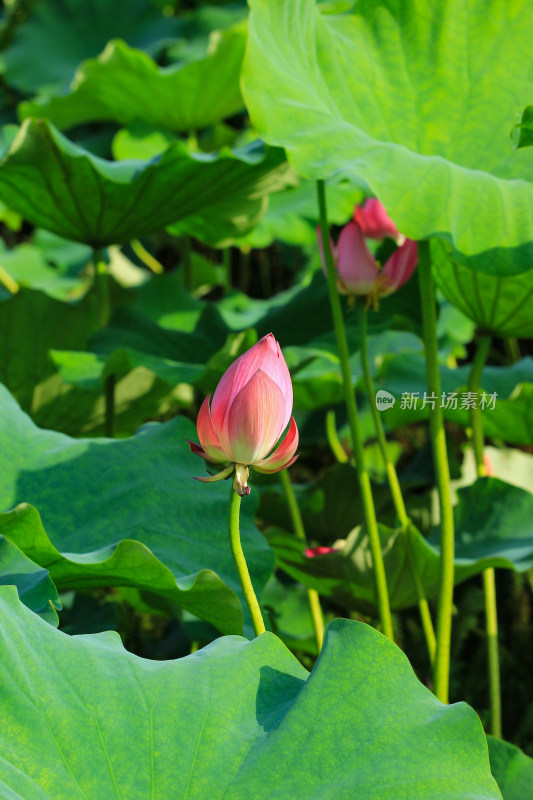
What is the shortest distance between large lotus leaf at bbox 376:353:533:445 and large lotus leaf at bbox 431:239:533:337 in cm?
11

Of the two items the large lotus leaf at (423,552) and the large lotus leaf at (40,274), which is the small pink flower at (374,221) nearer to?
the large lotus leaf at (423,552)

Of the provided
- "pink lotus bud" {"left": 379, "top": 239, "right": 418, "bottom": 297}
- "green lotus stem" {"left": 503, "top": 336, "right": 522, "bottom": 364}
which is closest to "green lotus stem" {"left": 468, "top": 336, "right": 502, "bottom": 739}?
"pink lotus bud" {"left": 379, "top": 239, "right": 418, "bottom": 297}

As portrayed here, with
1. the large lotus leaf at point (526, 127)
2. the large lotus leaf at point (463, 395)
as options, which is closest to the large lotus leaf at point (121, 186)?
the large lotus leaf at point (463, 395)

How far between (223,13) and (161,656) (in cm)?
255

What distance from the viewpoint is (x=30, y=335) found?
160 centimetres

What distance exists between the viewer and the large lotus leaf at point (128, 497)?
96 centimetres

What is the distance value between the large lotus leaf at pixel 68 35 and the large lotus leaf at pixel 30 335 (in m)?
2.00

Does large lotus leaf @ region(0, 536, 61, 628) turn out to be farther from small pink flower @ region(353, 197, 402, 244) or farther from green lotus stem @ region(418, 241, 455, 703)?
small pink flower @ region(353, 197, 402, 244)

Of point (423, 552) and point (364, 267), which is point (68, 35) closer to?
point (364, 267)

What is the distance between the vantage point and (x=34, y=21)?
3416 mm

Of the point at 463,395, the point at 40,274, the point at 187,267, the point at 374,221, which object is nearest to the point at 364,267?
the point at 374,221

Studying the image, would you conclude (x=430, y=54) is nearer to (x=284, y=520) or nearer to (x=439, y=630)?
(x=439, y=630)

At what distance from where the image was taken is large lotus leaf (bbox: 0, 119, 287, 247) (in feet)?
4.13

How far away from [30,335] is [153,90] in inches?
36.9
